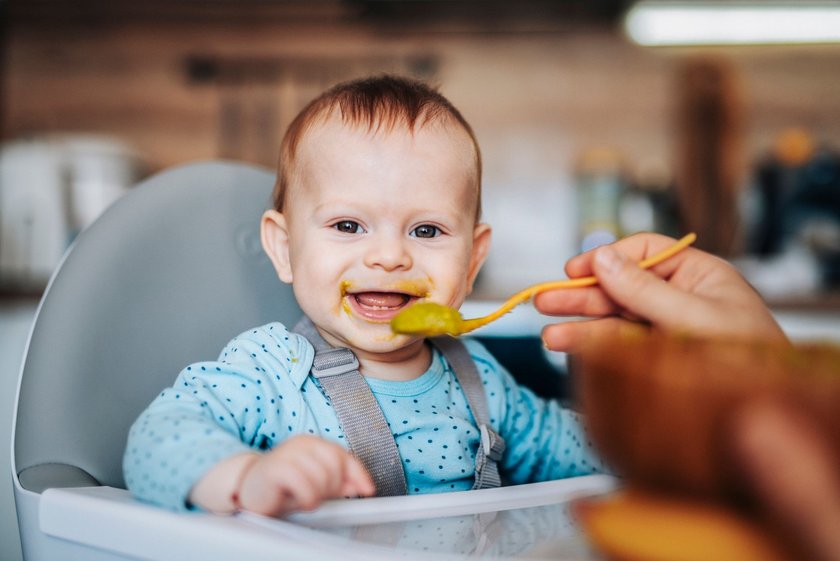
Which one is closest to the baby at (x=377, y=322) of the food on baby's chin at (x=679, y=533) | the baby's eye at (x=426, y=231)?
the baby's eye at (x=426, y=231)

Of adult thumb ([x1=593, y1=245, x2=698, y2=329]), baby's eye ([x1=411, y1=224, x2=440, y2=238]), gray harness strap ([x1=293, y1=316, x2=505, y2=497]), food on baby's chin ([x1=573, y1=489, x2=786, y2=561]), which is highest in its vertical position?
baby's eye ([x1=411, y1=224, x2=440, y2=238])

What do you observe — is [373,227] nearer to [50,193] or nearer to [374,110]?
[374,110]

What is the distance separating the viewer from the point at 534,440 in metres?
0.82

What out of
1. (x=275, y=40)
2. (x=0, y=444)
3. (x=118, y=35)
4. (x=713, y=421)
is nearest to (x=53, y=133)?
(x=118, y=35)

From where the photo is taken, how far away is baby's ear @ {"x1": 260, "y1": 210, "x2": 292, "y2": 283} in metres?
0.78

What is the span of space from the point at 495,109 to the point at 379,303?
1.71 meters

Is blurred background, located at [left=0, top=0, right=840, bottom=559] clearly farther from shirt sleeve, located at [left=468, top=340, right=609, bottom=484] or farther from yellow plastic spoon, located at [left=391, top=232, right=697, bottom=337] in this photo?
yellow plastic spoon, located at [left=391, top=232, right=697, bottom=337]

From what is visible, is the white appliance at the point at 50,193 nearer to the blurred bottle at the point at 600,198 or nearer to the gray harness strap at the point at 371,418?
the blurred bottle at the point at 600,198

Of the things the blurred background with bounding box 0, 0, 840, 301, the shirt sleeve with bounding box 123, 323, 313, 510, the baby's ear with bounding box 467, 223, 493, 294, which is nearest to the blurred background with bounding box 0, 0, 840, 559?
the blurred background with bounding box 0, 0, 840, 301

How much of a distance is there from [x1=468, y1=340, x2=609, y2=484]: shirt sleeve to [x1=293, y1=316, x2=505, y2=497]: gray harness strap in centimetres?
4

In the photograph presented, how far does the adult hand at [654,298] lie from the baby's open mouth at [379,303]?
0.13 meters

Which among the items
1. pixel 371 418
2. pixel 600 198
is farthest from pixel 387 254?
pixel 600 198

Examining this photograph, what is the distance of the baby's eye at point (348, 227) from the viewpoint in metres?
0.71

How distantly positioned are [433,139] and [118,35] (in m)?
1.97
